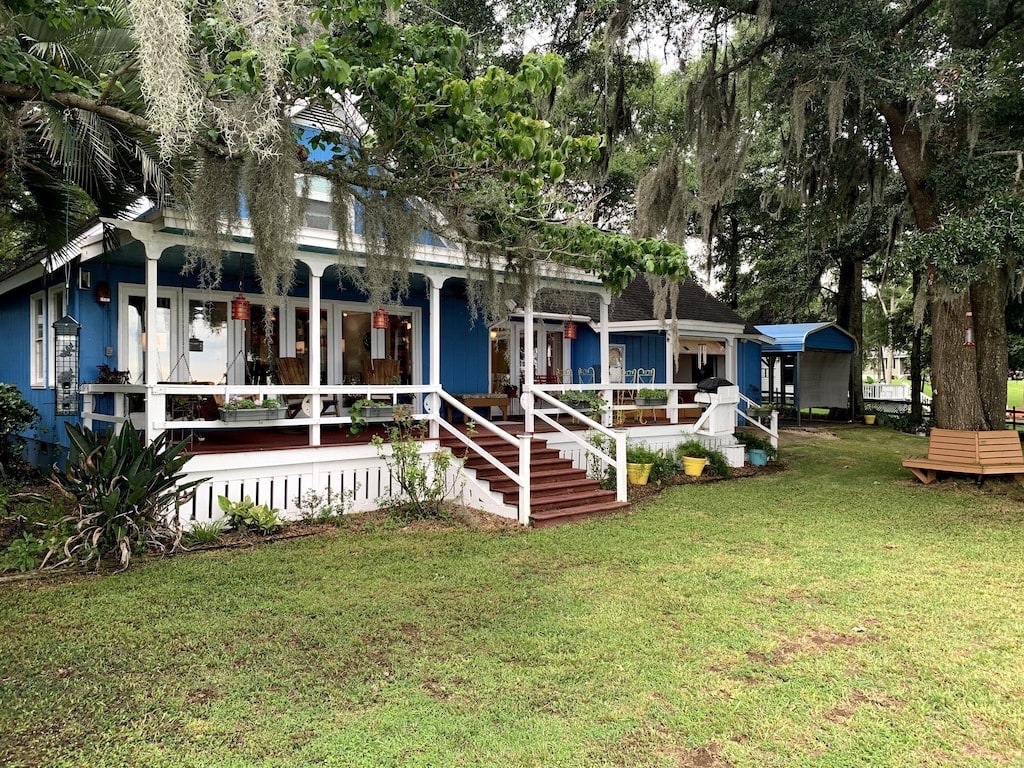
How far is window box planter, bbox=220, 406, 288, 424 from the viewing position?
263 inches

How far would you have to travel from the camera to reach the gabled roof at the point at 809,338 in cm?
1742

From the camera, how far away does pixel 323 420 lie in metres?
7.31

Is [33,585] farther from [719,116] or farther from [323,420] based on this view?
[719,116]

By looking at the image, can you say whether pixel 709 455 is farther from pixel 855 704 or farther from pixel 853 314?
pixel 853 314

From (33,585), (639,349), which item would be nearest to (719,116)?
(639,349)

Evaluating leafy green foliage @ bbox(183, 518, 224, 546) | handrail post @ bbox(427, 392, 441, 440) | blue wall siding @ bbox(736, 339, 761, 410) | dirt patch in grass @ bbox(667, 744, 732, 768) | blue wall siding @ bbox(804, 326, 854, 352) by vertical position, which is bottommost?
dirt patch in grass @ bbox(667, 744, 732, 768)

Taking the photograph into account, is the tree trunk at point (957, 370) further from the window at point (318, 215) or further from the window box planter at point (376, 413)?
the window at point (318, 215)

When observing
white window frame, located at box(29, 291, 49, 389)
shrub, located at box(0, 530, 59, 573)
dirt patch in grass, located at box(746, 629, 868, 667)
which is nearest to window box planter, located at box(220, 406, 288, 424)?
shrub, located at box(0, 530, 59, 573)

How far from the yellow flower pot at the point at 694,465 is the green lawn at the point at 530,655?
3.67 m

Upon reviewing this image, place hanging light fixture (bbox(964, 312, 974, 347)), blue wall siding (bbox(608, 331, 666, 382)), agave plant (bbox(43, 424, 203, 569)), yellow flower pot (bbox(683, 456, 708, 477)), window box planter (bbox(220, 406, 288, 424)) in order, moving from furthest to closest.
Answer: blue wall siding (bbox(608, 331, 666, 382)) → yellow flower pot (bbox(683, 456, 708, 477)) → hanging light fixture (bbox(964, 312, 974, 347)) → window box planter (bbox(220, 406, 288, 424)) → agave plant (bbox(43, 424, 203, 569))

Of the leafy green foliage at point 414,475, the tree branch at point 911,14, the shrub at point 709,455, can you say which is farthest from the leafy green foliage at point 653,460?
the tree branch at point 911,14

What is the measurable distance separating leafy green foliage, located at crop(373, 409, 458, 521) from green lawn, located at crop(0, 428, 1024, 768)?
838 mm

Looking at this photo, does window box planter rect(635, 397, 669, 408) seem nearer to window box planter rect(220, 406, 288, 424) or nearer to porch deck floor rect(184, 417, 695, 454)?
porch deck floor rect(184, 417, 695, 454)

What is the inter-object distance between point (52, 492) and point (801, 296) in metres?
20.7
